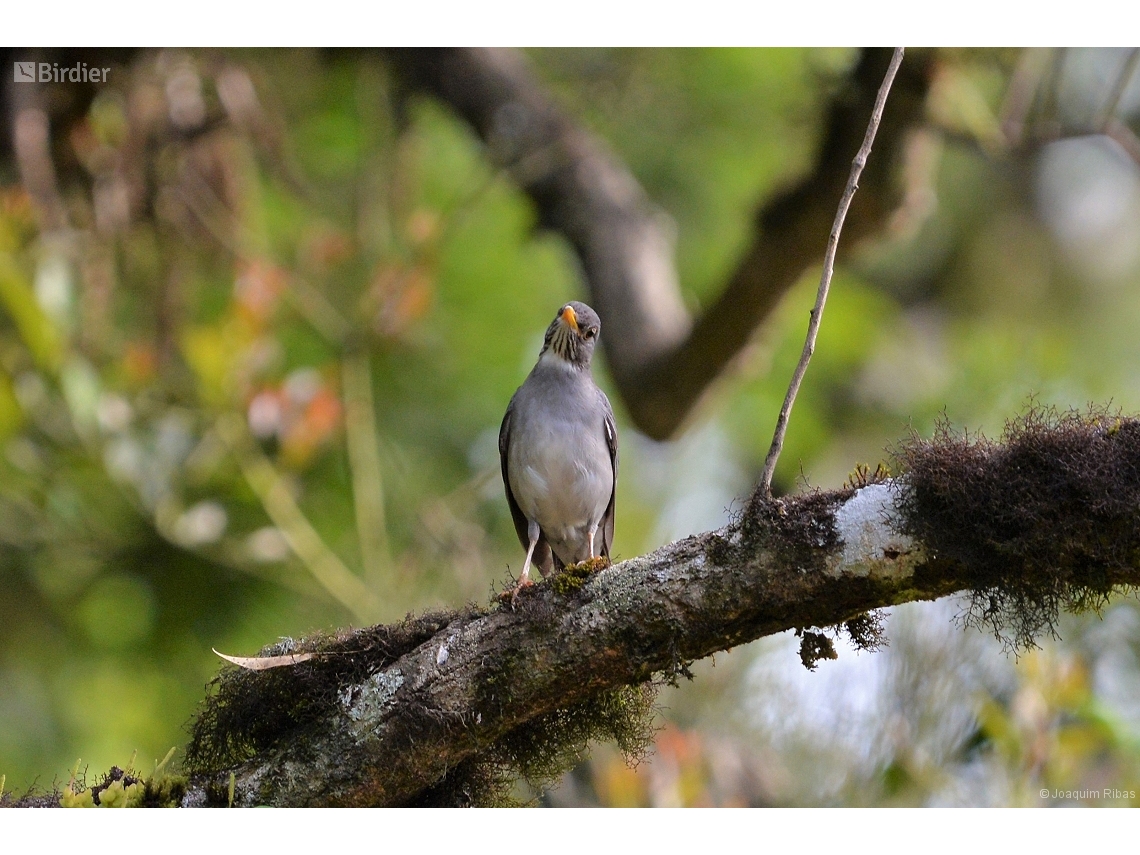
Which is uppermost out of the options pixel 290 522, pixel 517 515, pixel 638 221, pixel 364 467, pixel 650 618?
pixel 638 221

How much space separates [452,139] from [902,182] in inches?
157

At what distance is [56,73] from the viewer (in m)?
6.26

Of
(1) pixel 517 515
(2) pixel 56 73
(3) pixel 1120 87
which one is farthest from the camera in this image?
(2) pixel 56 73

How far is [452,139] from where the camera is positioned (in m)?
8.38

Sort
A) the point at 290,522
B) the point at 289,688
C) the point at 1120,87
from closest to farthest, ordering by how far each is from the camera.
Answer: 1. the point at 289,688
2. the point at 1120,87
3. the point at 290,522

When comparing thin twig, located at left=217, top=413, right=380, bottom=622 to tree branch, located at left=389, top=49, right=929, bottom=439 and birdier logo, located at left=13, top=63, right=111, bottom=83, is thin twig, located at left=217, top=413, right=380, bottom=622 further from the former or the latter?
birdier logo, located at left=13, top=63, right=111, bottom=83

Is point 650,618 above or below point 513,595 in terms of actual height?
below

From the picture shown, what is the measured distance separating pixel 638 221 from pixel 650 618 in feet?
14.9

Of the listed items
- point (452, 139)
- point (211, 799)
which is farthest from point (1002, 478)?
point (452, 139)

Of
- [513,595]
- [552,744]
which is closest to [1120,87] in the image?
[513,595]

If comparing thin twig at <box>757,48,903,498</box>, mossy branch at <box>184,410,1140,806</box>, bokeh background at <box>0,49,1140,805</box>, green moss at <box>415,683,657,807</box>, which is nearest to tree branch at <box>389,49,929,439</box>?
bokeh background at <box>0,49,1140,805</box>

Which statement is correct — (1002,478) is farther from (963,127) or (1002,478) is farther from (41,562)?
(41,562)

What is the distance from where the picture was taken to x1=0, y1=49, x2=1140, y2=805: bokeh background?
17.2ft

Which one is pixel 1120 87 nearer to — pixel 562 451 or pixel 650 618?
pixel 562 451
